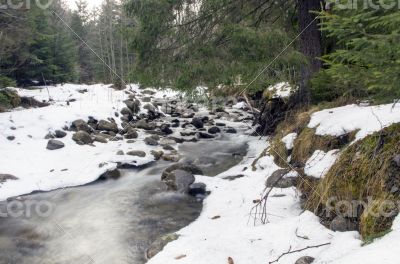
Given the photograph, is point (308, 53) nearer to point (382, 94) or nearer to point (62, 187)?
point (382, 94)

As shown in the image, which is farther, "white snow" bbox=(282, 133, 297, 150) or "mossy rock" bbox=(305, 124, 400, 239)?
"white snow" bbox=(282, 133, 297, 150)

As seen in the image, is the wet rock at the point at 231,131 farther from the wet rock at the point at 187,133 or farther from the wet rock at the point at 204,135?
the wet rock at the point at 187,133

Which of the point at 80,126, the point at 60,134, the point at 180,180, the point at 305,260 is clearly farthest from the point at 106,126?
the point at 305,260

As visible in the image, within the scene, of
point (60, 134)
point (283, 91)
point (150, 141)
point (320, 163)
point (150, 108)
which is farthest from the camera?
point (150, 108)

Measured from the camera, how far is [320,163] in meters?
5.99

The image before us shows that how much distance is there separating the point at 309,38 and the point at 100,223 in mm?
6512

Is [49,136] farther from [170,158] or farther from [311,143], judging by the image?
[311,143]

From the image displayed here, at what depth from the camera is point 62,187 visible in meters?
9.80

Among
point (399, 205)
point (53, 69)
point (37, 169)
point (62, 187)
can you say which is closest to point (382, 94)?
point (399, 205)

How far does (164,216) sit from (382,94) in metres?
4.69

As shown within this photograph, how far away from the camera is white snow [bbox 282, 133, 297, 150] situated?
7.94 m

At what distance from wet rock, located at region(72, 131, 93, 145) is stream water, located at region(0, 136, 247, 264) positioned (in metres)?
3.28

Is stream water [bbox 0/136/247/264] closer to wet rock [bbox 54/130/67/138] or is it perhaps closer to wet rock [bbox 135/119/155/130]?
wet rock [bbox 54/130/67/138]

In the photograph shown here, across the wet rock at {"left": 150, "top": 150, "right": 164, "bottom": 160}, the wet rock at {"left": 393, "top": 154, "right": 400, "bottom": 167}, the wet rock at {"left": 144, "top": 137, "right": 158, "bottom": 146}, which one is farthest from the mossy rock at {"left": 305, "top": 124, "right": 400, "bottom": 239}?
the wet rock at {"left": 144, "top": 137, "right": 158, "bottom": 146}
